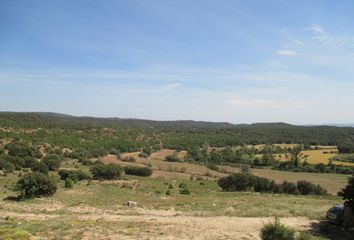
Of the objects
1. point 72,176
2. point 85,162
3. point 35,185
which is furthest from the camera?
point 85,162

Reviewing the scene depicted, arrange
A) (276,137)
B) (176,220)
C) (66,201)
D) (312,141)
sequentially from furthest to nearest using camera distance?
(276,137) → (312,141) → (66,201) → (176,220)

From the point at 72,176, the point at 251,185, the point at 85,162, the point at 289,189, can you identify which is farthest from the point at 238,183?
the point at 85,162

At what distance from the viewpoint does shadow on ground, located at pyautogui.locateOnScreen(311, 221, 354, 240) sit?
19.7 metres

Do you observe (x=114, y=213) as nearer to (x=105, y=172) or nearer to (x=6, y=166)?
(x=105, y=172)

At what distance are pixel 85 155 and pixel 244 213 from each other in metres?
60.7

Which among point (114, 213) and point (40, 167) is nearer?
point (114, 213)

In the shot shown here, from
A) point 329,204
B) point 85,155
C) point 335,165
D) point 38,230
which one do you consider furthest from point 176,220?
point 335,165

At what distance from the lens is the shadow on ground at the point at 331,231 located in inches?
776

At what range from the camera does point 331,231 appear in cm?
2058

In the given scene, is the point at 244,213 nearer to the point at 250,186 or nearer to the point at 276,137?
the point at 250,186

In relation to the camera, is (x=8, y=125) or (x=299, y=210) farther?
(x=8, y=125)

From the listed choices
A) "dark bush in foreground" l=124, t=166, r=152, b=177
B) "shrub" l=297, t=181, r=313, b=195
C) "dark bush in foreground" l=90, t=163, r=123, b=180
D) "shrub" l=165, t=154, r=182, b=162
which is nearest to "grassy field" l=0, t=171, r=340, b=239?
"dark bush in foreground" l=90, t=163, r=123, b=180

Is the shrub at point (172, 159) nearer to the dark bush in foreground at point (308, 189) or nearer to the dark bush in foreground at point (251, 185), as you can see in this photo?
the dark bush in foreground at point (251, 185)

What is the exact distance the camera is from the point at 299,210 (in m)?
24.8
